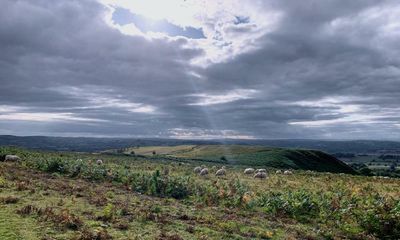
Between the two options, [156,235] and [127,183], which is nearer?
[156,235]

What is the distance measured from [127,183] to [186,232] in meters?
16.6

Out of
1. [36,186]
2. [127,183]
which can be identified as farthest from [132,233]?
[127,183]

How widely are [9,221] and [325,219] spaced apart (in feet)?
49.7

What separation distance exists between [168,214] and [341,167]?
122 metres

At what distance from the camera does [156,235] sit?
1466 centimetres

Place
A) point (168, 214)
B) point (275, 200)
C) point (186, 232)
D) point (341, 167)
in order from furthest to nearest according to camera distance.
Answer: point (341, 167) → point (275, 200) → point (168, 214) → point (186, 232)

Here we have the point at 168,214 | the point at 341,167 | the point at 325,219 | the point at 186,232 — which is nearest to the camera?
the point at 186,232

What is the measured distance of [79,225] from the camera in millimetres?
14969

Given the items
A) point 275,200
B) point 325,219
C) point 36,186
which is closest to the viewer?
point 325,219

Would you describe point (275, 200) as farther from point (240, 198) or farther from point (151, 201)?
point (151, 201)

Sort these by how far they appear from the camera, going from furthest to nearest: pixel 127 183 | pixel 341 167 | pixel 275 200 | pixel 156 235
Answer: pixel 341 167 → pixel 127 183 → pixel 275 200 → pixel 156 235

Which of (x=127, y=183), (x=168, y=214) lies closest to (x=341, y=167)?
(x=127, y=183)

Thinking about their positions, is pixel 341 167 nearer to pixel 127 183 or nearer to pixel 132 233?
pixel 127 183

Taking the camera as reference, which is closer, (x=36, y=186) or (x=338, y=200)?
(x=338, y=200)
